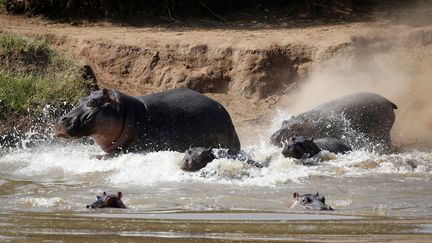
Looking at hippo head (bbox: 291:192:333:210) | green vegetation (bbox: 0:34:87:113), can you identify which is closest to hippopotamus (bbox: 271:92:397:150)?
green vegetation (bbox: 0:34:87:113)

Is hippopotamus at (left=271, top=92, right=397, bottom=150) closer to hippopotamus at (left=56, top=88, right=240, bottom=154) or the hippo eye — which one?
Answer: hippopotamus at (left=56, top=88, right=240, bottom=154)

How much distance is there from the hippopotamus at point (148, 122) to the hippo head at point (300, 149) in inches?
27.0

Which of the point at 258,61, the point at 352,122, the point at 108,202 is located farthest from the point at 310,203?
the point at 258,61

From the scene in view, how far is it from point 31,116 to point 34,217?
23.5 feet

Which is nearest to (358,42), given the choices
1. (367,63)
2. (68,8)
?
(367,63)

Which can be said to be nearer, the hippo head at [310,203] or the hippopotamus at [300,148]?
the hippo head at [310,203]

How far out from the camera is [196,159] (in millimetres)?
10289

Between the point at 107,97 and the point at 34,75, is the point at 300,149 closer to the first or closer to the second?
the point at 107,97

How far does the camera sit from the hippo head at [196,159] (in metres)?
10.2

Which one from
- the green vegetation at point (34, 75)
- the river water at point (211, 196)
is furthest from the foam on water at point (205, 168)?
the green vegetation at point (34, 75)

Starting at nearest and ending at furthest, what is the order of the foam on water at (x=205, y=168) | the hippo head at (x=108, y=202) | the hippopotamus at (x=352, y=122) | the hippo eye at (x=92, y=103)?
the hippo head at (x=108, y=202) → the foam on water at (x=205, y=168) → the hippo eye at (x=92, y=103) → the hippopotamus at (x=352, y=122)

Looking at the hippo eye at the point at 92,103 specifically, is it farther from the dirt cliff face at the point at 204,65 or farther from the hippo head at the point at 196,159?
the dirt cliff face at the point at 204,65

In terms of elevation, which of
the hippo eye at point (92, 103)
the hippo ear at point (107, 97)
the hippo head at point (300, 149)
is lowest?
the hippo head at point (300, 149)

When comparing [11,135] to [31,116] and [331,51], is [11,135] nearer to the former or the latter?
[31,116]
